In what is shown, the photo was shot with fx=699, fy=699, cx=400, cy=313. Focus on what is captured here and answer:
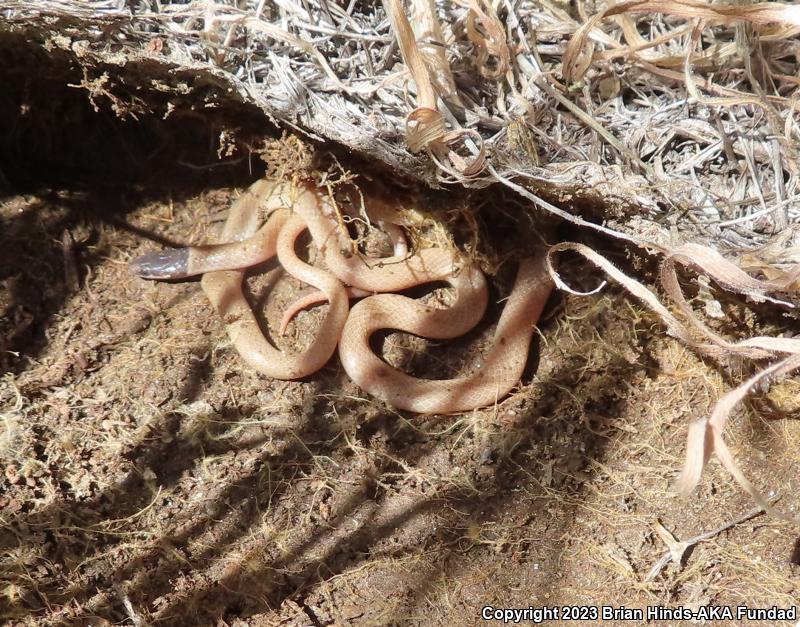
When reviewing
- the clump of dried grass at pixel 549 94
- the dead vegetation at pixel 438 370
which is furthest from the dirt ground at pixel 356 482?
the clump of dried grass at pixel 549 94

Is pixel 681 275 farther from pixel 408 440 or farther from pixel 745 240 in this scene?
pixel 408 440

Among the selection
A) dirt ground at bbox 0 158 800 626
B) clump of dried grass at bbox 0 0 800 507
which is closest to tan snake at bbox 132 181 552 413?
dirt ground at bbox 0 158 800 626

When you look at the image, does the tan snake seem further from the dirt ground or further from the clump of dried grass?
the clump of dried grass

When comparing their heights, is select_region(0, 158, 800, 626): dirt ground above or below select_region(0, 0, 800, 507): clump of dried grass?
below

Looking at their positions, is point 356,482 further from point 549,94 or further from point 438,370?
point 549,94

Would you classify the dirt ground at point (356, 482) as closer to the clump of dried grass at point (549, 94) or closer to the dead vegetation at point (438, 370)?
the dead vegetation at point (438, 370)
